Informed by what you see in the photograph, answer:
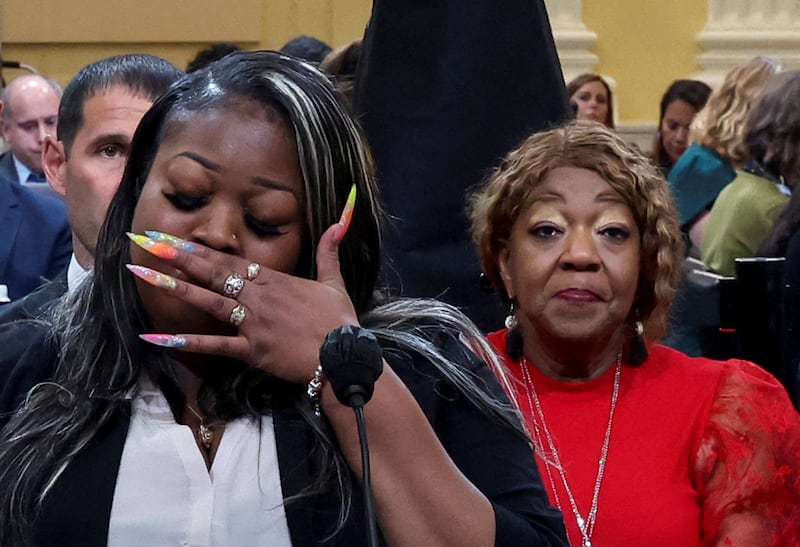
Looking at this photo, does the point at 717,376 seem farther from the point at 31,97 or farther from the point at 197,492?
the point at 31,97

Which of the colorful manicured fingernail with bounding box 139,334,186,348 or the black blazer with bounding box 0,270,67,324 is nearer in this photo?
the colorful manicured fingernail with bounding box 139,334,186,348

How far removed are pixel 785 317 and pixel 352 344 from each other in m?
2.23

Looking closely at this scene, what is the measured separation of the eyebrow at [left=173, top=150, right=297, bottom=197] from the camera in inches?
64.0

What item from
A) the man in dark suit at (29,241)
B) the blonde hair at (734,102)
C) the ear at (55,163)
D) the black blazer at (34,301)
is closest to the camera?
the black blazer at (34,301)

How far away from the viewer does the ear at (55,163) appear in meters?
3.02

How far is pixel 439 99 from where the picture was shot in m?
2.59

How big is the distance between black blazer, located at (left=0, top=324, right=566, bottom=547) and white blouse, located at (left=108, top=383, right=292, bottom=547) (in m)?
0.01

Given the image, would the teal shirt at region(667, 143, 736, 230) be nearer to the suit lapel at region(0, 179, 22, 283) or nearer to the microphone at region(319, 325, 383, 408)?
the suit lapel at region(0, 179, 22, 283)

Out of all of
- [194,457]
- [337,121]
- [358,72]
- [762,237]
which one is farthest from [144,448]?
[762,237]

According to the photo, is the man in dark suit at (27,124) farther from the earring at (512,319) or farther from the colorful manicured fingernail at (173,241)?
the colorful manicured fingernail at (173,241)

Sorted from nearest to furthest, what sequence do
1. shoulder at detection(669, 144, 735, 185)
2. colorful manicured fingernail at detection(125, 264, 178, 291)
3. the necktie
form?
colorful manicured fingernail at detection(125, 264, 178, 291) → shoulder at detection(669, 144, 735, 185) → the necktie

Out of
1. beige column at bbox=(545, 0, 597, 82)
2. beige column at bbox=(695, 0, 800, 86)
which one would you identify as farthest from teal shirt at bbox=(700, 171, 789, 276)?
beige column at bbox=(545, 0, 597, 82)

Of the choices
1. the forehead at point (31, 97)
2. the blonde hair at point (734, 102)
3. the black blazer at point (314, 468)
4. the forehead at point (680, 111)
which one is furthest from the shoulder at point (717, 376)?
the forehead at point (31, 97)

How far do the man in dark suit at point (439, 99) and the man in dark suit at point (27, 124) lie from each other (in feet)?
13.1
